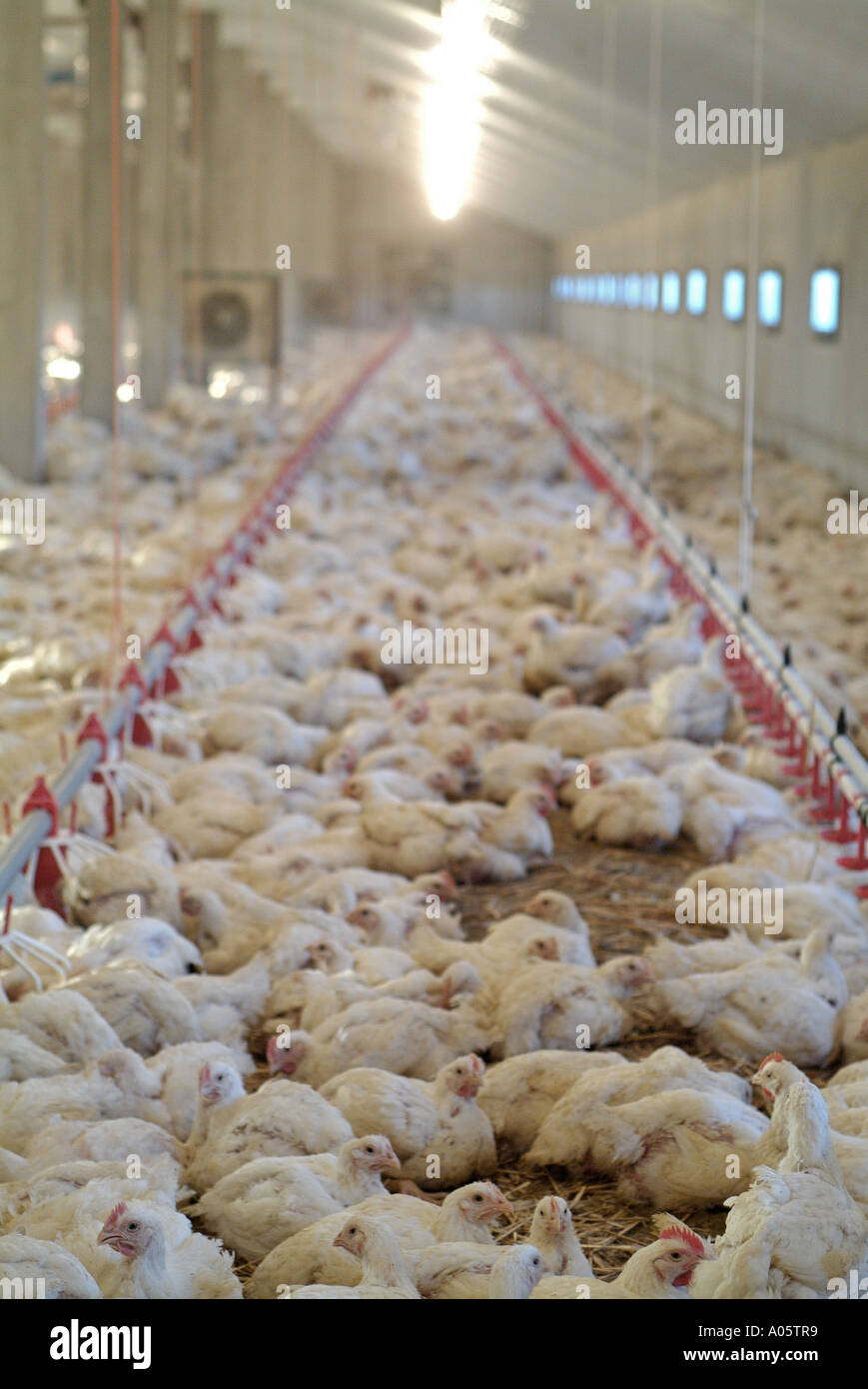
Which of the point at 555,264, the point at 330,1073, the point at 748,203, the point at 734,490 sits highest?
the point at 555,264

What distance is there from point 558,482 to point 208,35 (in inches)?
423

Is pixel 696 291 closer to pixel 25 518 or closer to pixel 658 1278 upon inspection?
pixel 25 518

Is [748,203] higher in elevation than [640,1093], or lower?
higher

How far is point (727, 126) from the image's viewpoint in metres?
12.3

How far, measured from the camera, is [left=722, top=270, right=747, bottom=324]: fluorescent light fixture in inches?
634

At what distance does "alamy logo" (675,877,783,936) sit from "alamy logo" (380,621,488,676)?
256 cm

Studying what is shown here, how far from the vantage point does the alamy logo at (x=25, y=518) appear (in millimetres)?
10180

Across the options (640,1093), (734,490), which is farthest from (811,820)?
(734,490)

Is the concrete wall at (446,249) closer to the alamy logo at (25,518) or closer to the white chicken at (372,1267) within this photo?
the alamy logo at (25,518)

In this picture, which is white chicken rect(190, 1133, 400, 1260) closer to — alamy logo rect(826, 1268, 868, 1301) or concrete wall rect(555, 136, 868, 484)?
alamy logo rect(826, 1268, 868, 1301)

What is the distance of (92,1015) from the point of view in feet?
12.1

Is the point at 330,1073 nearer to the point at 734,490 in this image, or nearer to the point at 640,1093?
the point at 640,1093

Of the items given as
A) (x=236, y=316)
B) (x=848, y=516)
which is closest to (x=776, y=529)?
(x=848, y=516)
